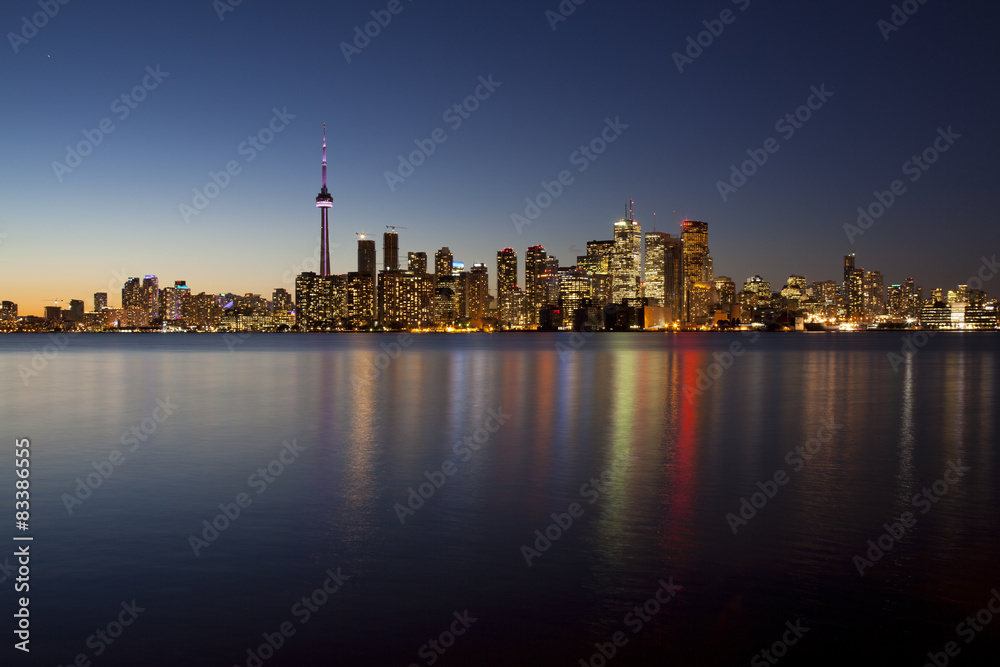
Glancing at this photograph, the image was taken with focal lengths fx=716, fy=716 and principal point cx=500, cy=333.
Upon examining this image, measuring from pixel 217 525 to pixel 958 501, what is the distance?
1655 cm

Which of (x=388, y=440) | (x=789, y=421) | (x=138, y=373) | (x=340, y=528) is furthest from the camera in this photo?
(x=138, y=373)

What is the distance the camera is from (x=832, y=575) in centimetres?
1149

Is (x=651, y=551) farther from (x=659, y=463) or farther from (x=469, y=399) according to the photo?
(x=469, y=399)

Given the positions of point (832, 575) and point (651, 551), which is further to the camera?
point (651, 551)

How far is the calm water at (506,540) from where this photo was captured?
9383 millimetres

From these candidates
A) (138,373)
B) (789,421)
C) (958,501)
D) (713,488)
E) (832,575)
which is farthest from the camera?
(138,373)

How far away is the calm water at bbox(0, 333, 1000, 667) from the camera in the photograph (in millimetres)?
9383

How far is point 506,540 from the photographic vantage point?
13625 mm

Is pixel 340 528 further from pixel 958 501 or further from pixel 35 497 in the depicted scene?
pixel 958 501

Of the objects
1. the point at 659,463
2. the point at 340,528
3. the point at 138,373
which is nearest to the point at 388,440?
the point at 659,463

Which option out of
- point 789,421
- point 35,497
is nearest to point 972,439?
point 789,421

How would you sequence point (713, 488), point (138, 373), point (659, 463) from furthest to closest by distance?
point (138, 373) < point (659, 463) < point (713, 488)

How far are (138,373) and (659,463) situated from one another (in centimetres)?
5758

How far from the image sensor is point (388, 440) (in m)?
26.2
